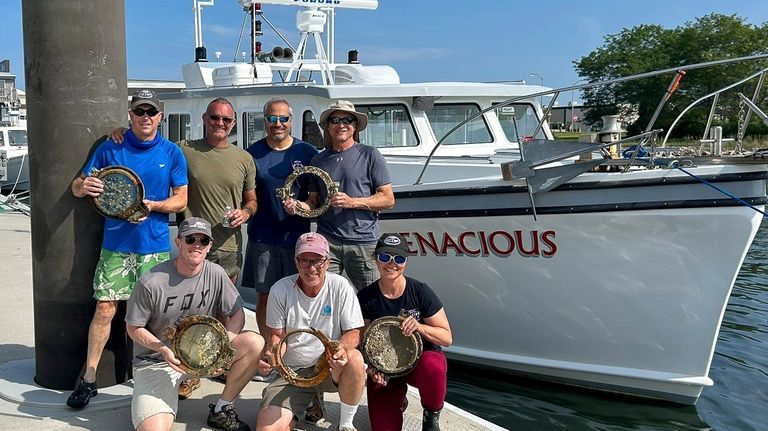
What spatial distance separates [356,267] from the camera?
13.6 feet

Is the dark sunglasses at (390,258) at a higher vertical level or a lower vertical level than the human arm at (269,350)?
higher

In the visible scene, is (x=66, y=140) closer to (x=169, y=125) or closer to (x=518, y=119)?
(x=169, y=125)

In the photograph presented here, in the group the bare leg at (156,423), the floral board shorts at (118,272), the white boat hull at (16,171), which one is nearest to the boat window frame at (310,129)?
the floral board shorts at (118,272)

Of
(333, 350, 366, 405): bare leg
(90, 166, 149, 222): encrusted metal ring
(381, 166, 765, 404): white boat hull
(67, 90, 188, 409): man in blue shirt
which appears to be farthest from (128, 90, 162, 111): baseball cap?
(381, 166, 765, 404): white boat hull

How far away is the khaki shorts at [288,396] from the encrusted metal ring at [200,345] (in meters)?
0.28

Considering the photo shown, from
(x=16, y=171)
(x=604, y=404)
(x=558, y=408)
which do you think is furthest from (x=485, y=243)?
(x=16, y=171)

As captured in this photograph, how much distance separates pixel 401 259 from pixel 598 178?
85.5 inches

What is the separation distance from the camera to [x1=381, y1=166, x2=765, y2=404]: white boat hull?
4.94 metres

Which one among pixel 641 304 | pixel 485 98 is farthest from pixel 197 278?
pixel 485 98

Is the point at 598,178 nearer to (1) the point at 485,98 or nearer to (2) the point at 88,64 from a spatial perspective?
(1) the point at 485,98

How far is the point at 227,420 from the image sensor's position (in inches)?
135

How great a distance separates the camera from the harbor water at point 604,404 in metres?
5.41

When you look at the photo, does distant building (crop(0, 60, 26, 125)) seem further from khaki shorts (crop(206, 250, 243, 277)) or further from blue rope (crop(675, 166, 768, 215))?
blue rope (crop(675, 166, 768, 215))

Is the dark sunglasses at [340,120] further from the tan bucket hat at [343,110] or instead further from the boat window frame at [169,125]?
the boat window frame at [169,125]
